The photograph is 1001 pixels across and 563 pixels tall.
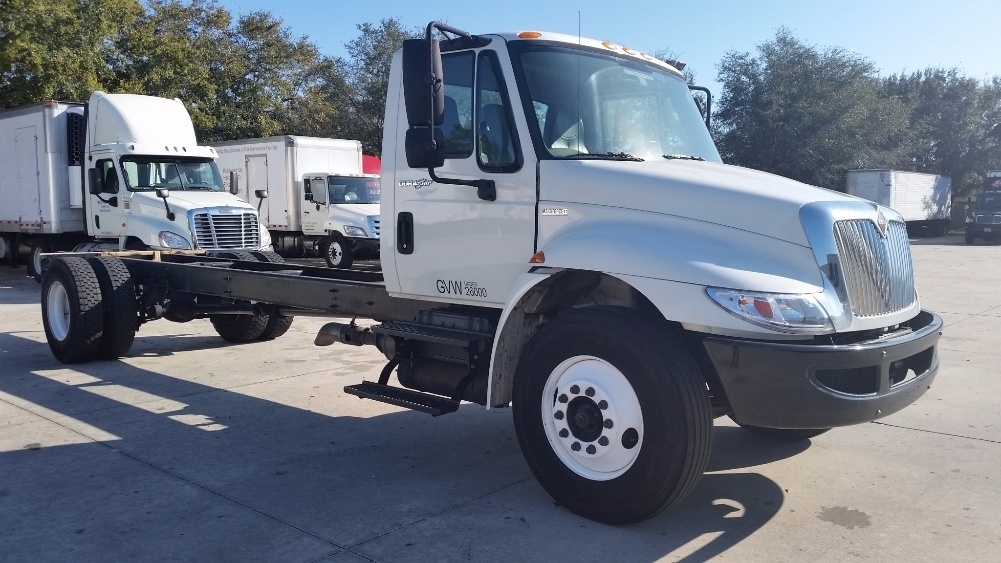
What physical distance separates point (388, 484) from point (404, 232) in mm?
1587

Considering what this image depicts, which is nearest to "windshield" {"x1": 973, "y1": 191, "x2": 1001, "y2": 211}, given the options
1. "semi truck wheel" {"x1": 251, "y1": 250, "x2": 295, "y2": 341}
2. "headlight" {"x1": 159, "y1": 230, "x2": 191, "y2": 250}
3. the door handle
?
"headlight" {"x1": 159, "y1": 230, "x2": 191, "y2": 250}

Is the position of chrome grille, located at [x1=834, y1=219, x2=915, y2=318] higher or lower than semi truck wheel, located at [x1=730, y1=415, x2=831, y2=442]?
higher

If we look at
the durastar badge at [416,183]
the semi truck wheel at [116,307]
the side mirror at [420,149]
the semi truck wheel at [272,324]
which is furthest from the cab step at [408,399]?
the semi truck wheel at [272,324]

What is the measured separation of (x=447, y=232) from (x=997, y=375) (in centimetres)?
611

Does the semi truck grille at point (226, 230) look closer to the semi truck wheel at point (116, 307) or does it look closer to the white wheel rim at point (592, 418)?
the semi truck wheel at point (116, 307)

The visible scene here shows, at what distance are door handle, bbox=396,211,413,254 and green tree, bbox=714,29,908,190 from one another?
125 ft

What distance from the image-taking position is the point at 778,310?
3.82 m

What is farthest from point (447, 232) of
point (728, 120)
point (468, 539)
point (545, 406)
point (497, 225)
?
point (728, 120)

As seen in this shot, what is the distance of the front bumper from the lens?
12.5ft

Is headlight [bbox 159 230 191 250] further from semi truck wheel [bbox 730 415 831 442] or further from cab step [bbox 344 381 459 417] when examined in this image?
semi truck wheel [bbox 730 415 831 442]

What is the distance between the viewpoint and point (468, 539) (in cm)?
425

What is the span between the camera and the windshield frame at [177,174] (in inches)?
561

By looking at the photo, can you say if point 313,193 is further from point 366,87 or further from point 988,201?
point 988,201

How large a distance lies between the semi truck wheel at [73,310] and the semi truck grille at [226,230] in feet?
15.0
